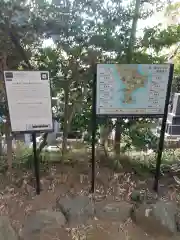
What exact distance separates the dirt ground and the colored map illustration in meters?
1.06

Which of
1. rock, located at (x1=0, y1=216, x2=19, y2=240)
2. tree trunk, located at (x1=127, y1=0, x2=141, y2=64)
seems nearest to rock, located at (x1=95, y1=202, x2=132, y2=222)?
rock, located at (x1=0, y1=216, x2=19, y2=240)

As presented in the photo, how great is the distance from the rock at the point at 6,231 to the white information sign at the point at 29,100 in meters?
0.89

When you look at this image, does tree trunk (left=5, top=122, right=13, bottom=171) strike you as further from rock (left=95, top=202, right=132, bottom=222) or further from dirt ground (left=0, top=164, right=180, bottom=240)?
rock (left=95, top=202, right=132, bottom=222)

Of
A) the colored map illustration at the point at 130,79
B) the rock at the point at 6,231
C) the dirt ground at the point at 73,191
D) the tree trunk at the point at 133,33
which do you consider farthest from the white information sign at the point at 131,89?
the rock at the point at 6,231

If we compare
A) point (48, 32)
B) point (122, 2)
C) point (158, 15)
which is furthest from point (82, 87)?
point (158, 15)

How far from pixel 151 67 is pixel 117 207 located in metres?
1.50

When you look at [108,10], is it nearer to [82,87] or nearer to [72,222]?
[82,87]

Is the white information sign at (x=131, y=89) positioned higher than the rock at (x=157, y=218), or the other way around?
the white information sign at (x=131, y=89)

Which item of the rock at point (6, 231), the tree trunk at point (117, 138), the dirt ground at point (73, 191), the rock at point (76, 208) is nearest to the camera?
the rock at point (6, 231)

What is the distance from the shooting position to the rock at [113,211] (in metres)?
2.44

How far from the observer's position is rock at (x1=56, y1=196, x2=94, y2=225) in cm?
239

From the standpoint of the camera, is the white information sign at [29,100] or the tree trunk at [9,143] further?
the tree trunk at [9,143]

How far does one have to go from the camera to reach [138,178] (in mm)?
2951

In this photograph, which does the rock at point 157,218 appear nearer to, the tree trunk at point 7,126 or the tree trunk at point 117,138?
the tree trunk at point 117,138
